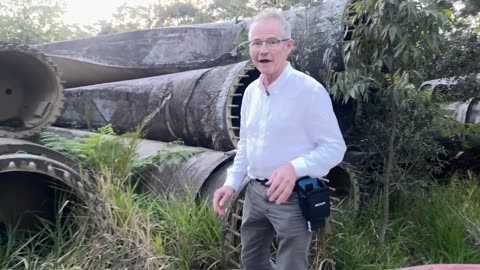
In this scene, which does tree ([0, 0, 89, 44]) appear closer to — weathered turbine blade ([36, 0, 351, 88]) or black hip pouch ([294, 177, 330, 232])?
weathered turbine blade ([36, 0, 351, 88])

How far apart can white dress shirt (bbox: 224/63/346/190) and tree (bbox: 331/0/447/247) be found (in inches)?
57.0

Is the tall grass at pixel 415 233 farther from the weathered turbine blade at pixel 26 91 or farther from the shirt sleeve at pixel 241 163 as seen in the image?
the weathered turbine blade at pixel 26 91

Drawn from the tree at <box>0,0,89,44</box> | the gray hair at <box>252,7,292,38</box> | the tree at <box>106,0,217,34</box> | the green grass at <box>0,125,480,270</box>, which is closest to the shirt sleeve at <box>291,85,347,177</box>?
the gray hair at <box>252,7,292,38</box>

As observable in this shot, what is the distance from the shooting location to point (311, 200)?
2.20 meters

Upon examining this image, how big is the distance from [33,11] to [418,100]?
936 centimetres

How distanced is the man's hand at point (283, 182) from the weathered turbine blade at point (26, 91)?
2348 millimetres

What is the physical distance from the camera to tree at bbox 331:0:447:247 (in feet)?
11.5

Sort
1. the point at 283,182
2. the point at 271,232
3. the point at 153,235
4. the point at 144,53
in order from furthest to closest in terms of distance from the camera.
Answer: the point at 144,53 → the point at 153,235 → the point at 271,232 → the point at 283,182

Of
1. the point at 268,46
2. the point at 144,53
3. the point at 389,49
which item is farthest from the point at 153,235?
the point at 144,53

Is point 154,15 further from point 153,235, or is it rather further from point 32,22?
point 153,235

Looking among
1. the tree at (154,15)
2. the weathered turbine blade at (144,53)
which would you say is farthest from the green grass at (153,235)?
the tree at (154,15)

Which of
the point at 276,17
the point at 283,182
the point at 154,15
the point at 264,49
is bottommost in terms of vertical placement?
the point at 154,15

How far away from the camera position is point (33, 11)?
11617 millimetres

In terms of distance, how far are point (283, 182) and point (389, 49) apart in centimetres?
193
